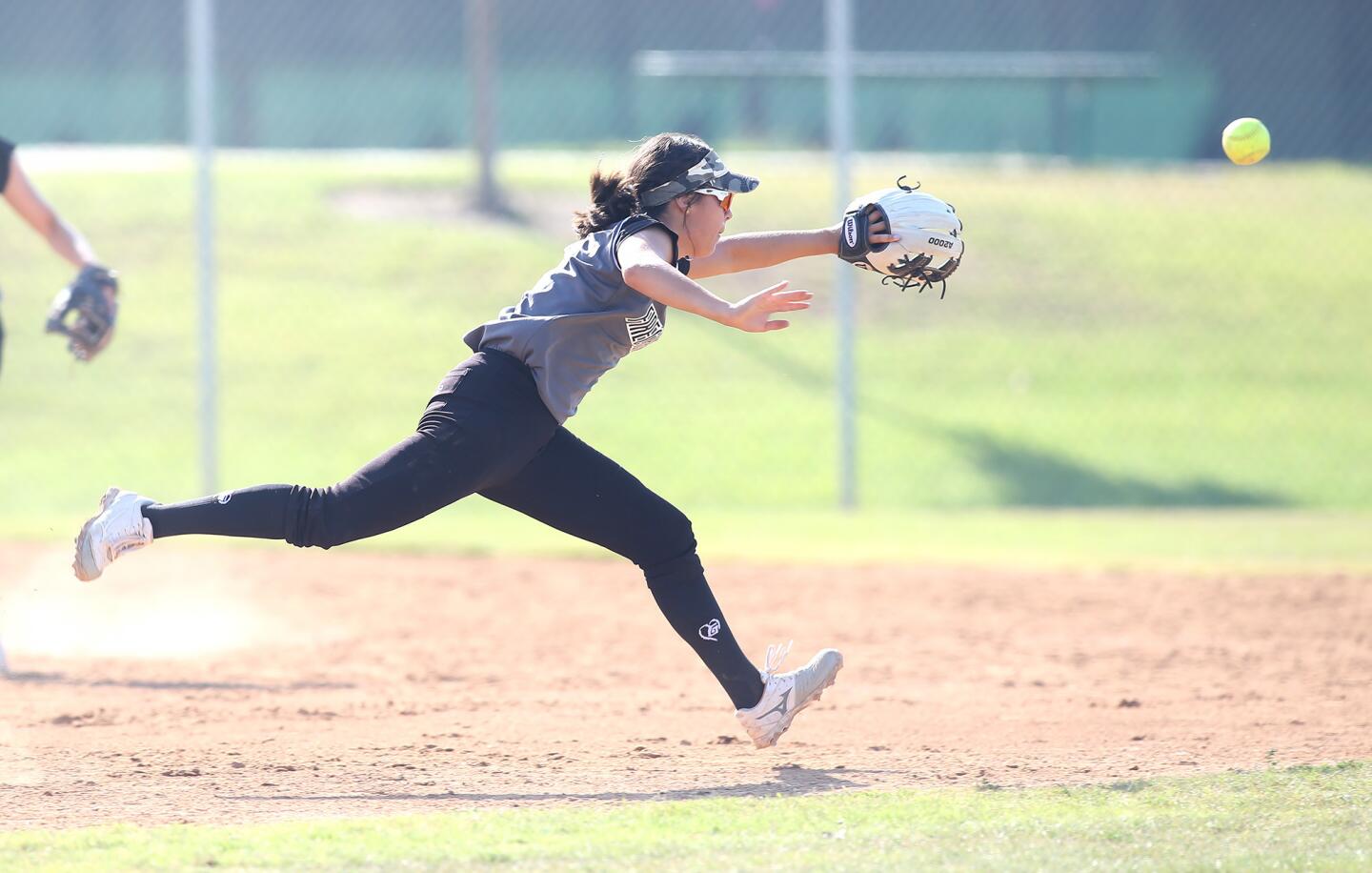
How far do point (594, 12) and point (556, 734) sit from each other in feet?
32.4

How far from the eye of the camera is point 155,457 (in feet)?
38.1

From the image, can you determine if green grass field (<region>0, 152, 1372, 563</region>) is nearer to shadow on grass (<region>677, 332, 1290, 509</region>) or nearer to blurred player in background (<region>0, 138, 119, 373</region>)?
shadow on grass (<region>677, 332, 1290, 509</region>)

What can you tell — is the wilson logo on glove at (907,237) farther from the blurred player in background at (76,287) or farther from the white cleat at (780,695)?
the blurred player in background at (76,287)

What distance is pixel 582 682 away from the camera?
6129 mm

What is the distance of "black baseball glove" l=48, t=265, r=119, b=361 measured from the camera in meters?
6.12

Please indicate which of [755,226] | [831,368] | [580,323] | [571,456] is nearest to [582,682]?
[571,456]

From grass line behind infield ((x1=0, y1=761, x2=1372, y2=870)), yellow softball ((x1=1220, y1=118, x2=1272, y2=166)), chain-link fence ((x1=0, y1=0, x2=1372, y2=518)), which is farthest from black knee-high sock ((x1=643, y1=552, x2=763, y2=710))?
chain-link fence ((x1=0, y1=0, x2=1372, y2=518))

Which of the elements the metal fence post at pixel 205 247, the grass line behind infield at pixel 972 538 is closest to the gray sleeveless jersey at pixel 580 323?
the grass line behind infield at pixel 972 538

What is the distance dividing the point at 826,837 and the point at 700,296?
1388 millimetres

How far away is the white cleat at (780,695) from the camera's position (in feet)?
15.4

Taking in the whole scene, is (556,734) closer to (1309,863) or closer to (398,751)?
(398,751)

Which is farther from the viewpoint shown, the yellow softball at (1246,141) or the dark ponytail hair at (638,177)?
the yellow softball at (1246,141)

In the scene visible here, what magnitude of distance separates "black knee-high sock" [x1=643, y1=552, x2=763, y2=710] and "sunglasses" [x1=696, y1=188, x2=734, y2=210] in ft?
3.46

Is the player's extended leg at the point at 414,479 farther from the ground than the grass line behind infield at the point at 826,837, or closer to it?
farther from the ground
